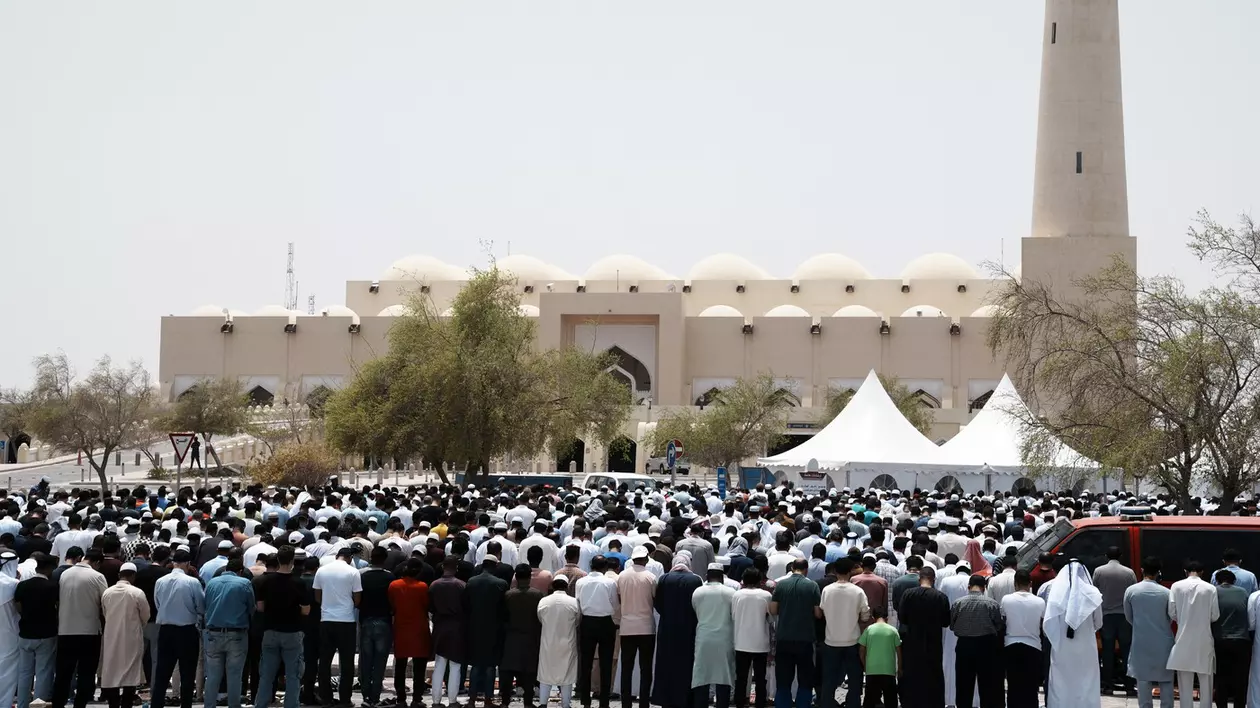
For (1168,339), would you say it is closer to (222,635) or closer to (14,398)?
(222,635)

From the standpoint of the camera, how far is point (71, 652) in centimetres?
992

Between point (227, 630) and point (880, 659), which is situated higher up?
point (227, 630)

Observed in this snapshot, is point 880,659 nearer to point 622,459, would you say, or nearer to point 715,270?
point 622,459

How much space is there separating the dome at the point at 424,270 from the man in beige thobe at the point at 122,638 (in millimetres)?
65008

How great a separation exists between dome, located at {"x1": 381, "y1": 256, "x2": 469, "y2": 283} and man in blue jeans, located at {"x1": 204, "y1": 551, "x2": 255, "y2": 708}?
65.1m

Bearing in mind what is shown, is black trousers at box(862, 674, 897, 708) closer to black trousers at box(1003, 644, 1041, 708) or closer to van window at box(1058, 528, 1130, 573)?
black trousers at box(1003, 644, 1041, 708)

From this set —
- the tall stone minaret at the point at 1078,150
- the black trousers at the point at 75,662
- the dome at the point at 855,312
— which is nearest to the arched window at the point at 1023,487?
the tall stone minaret at the point at 1078,150

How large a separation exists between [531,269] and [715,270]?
9.43 meters

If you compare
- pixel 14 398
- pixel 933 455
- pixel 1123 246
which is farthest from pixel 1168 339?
pixel 14 398

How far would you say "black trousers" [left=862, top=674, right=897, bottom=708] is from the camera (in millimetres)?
9828

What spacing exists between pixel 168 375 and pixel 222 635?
60.2 meters

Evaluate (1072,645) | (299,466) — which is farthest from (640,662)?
(299,466)

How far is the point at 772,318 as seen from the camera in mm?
63219

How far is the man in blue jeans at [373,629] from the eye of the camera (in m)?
10.4
